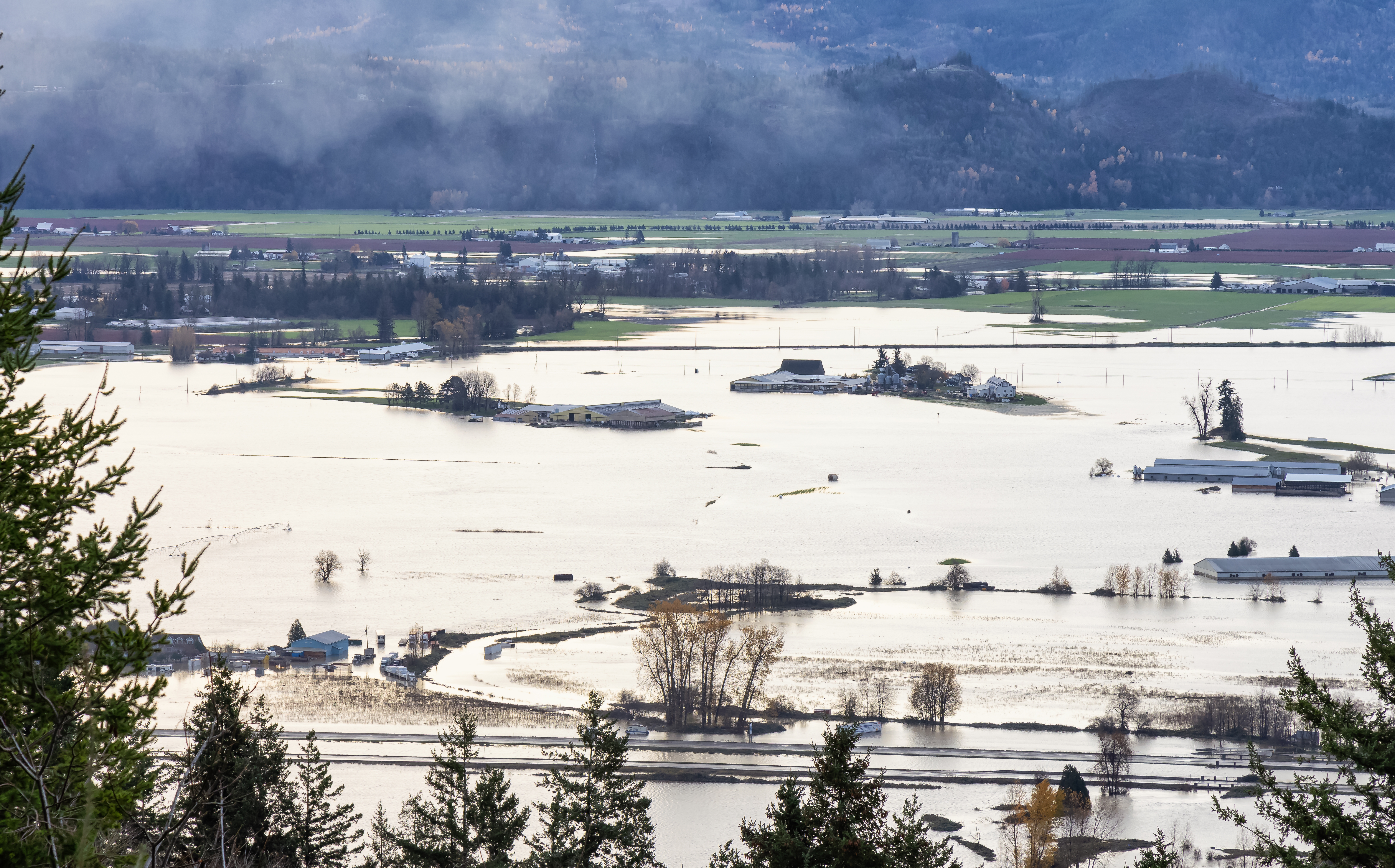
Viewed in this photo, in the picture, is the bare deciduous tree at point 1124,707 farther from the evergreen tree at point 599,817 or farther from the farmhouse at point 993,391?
the farmhouse at point 993,391

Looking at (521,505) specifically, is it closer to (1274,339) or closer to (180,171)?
(1274,339)

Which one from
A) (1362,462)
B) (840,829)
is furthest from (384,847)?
(1362,462)

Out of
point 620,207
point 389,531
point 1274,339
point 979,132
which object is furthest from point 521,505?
point 979,132

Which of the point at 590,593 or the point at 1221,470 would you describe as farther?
the point at 1221,470

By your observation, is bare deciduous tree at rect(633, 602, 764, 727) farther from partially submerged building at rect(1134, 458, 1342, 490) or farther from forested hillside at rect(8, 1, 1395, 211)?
→ forested hillside at rect(8, 1, 1395, 211)

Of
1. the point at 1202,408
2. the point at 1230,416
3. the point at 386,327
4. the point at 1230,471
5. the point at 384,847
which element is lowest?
the point at 384,847

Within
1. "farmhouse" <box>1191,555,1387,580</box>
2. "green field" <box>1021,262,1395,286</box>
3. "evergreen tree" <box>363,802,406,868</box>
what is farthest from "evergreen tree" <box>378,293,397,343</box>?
"evergreen tree" <box>363,802,406,868</box>

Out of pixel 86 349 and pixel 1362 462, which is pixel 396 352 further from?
pixel 1362 462
